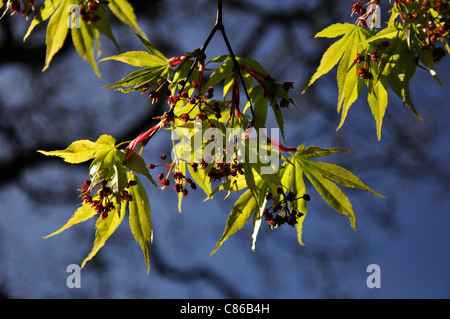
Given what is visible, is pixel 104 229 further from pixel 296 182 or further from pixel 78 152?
pixel 296 182

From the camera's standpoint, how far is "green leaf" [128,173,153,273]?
2.35 feet

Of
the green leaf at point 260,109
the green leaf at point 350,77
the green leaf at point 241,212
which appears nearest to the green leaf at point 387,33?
the green leaf at point 350,77

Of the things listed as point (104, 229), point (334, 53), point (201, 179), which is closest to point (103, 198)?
point (104, 229)

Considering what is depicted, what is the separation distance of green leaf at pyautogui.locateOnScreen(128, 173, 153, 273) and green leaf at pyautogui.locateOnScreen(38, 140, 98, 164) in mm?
82

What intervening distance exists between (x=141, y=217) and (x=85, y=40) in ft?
1.07

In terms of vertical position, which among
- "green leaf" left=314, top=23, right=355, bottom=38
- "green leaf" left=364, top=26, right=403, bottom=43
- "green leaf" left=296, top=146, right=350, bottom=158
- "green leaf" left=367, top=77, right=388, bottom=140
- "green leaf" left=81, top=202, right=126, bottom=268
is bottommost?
"green leaf" left=81, top=202, right=126, bottom=268

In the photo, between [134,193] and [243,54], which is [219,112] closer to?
[134,193]

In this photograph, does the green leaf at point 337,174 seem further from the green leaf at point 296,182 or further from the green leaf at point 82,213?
the green leaf at point 82,213

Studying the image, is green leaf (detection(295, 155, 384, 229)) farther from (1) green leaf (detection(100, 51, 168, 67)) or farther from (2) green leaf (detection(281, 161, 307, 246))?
(1) green leaf (detection(100, 51, 168, 67))

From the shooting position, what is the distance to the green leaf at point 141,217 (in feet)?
2.35

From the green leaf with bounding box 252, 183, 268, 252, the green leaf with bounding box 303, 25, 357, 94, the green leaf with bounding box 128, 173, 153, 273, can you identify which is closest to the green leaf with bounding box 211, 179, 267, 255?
the green leaf with bounding box 252, 183, 268, 252

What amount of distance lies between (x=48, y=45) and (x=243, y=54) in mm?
1968

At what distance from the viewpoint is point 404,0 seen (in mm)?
694

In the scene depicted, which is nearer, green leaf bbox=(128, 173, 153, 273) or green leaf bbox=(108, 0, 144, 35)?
green leaf bbox=(108, 0, 144, 35)
